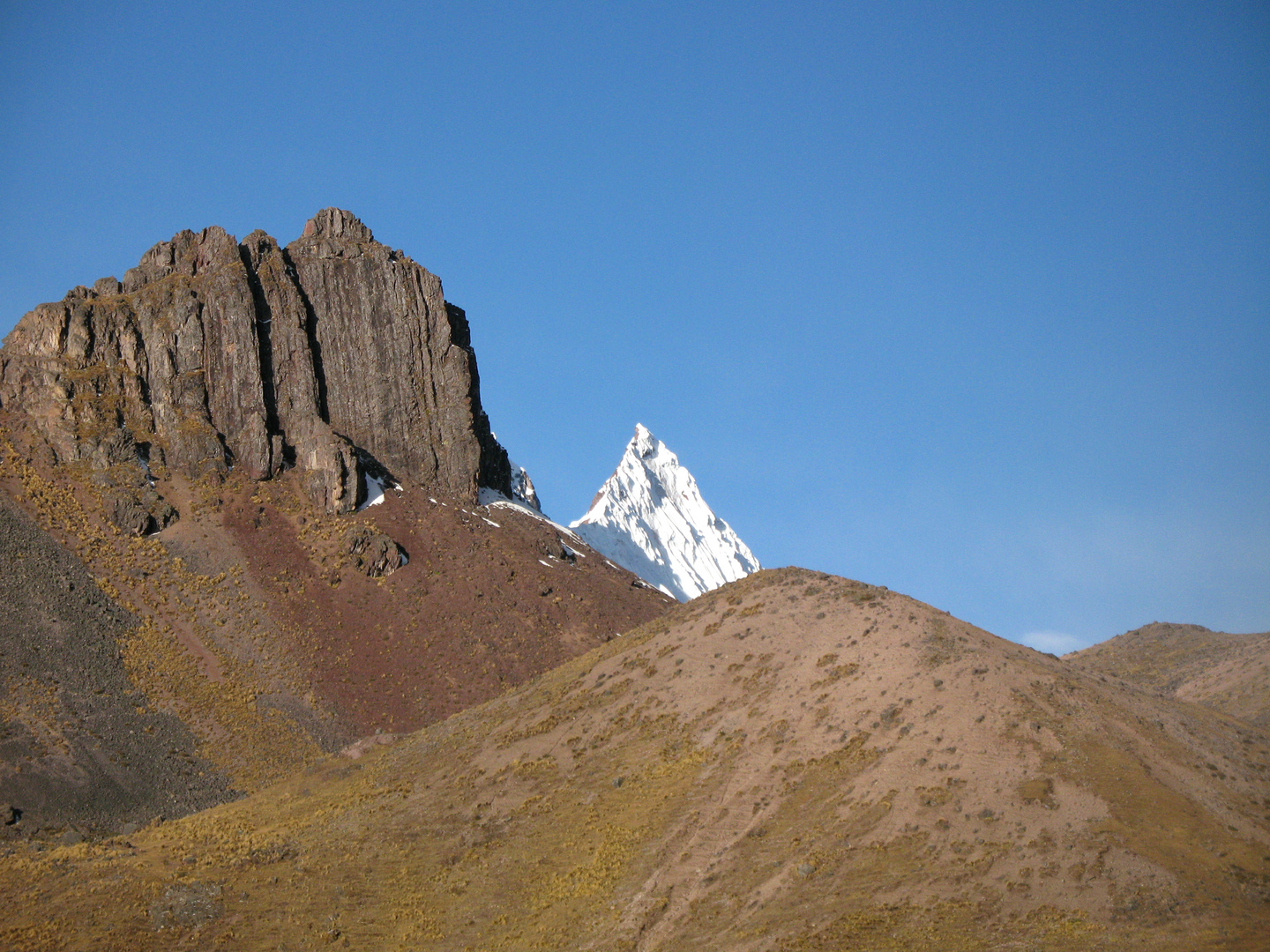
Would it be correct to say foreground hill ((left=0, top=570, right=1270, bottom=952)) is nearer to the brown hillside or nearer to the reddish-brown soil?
the brown hillside

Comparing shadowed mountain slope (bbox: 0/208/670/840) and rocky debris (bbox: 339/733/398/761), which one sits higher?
shadowed mountain slope (bbox: 0/208/670/840)

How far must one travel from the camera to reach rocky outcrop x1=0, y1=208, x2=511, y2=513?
321 feet

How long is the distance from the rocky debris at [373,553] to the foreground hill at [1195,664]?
52551 millimetres

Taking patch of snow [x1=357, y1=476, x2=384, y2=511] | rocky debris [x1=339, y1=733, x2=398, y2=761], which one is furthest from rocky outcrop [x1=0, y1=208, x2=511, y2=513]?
rocky debris [x1=339, y1=733, x2=398, y2=761]

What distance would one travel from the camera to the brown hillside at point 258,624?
67.1 metres

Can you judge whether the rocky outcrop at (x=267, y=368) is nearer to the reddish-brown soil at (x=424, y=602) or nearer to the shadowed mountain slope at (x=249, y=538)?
the shadowed mountain slope at (x=249, y=538)

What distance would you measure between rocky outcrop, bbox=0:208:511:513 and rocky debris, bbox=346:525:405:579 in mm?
4660

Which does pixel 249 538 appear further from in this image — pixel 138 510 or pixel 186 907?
pixel 186 907

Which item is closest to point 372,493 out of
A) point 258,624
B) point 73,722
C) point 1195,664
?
point 258,624

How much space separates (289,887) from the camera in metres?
46.7

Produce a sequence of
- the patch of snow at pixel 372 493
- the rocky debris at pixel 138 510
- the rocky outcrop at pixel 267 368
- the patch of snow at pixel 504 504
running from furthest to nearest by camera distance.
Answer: the patch of snow at pixel 504 504 < the patch of snow at pixel 372 493 < the rocky outcrop at pixel 267 368 < the rocky debris at pixel 138 510

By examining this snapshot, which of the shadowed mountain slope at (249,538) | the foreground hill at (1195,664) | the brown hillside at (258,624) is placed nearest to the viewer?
the brown hillside at (258,624)

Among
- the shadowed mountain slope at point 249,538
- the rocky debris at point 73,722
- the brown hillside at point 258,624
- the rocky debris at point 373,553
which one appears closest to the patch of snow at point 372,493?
the shadowed mountain slope at point 249,538

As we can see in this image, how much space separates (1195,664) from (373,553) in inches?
2533
